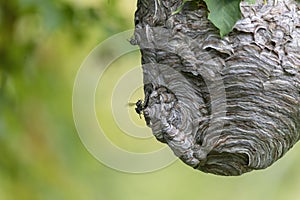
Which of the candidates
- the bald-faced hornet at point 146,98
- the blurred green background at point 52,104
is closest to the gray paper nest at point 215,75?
the bald-faced hornet at point 146,98

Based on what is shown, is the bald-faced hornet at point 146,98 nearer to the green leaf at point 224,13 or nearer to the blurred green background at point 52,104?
the green leaf at point 224,13

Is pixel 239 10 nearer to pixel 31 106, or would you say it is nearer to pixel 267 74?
pixel 267 74

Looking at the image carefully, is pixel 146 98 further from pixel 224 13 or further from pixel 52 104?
pixel 52 104

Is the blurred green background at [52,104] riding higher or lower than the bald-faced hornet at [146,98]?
higher

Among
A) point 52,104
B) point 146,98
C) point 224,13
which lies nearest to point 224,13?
point 224,13

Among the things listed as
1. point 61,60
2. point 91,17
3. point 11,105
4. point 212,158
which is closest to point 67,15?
point 91,17

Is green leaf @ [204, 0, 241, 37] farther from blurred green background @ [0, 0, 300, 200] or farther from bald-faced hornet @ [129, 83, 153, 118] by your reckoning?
blurred green background @ [0, 0, 300, 200]
